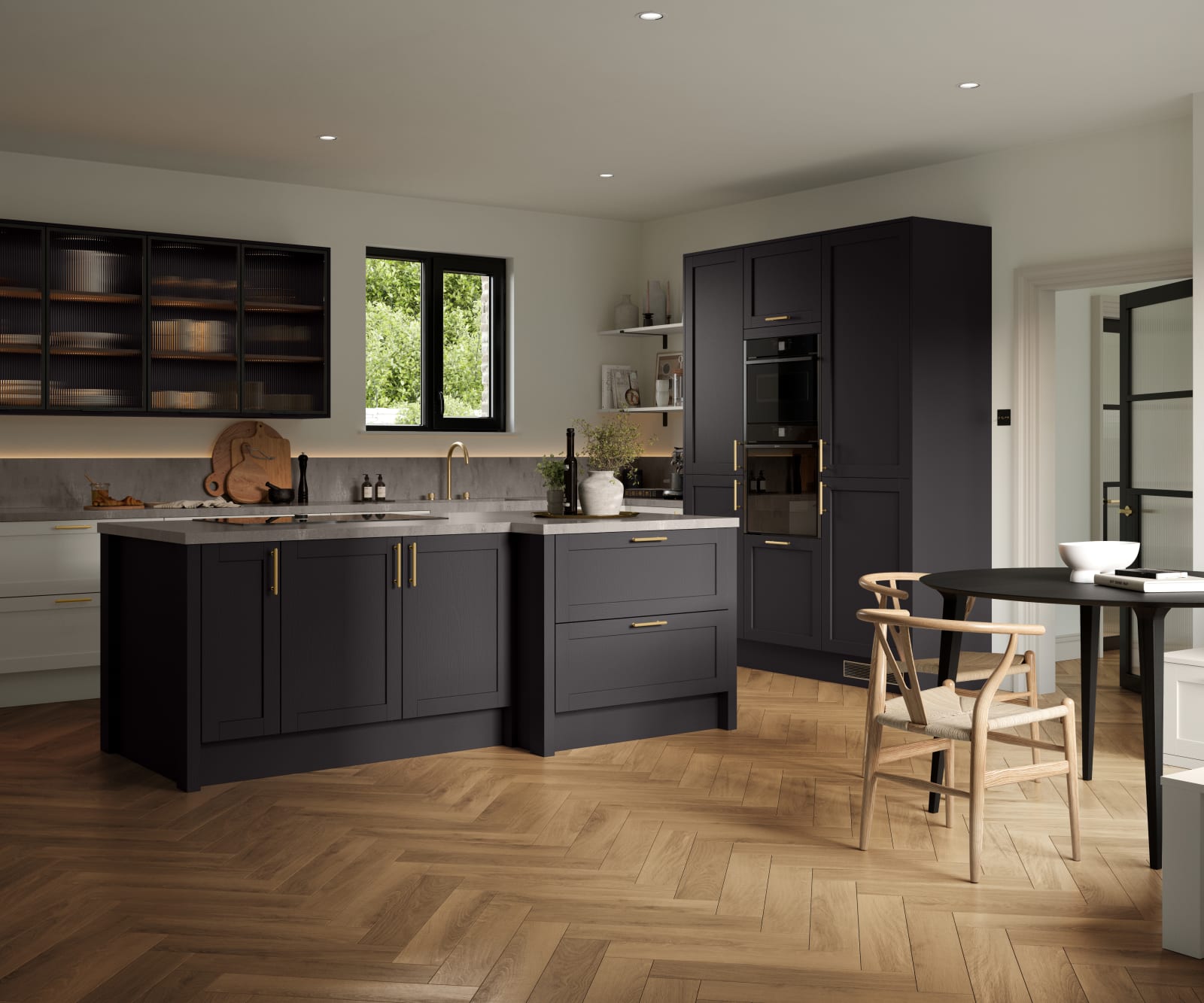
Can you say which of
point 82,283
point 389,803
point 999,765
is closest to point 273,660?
point 389,803

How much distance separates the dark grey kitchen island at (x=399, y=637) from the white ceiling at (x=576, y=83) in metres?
1.76

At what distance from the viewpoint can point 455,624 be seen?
4.82m

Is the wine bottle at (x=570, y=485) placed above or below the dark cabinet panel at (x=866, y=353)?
below

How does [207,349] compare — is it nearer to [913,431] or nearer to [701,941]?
[913,431]

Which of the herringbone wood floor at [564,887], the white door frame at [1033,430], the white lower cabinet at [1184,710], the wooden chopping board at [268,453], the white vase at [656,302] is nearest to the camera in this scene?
the herringbone wood floor at [564,887]

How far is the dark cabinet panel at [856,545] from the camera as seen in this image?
243 inches

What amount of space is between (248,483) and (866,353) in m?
3.41

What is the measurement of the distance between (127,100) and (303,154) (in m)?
1.13

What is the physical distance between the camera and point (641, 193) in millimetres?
7574

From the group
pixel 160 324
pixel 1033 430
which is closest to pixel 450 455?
pixel 160 324

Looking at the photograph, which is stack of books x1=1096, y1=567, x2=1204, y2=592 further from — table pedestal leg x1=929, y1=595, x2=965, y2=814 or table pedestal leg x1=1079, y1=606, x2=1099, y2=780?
table pedestal leg x1=1079, y1=606, x2=1099, y2=780

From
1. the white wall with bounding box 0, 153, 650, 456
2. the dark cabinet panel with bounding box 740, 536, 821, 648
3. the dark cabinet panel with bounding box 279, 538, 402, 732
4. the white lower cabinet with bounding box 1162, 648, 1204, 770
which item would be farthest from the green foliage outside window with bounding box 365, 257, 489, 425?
the white lower cabinet with bounding box 1162, 648, 1204, 770

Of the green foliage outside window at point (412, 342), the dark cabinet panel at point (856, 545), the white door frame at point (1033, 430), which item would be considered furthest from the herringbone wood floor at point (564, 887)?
the green foliage outside window at point (412, 342)

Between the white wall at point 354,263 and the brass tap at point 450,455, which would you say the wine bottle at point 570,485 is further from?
the white wall at point 354,263
